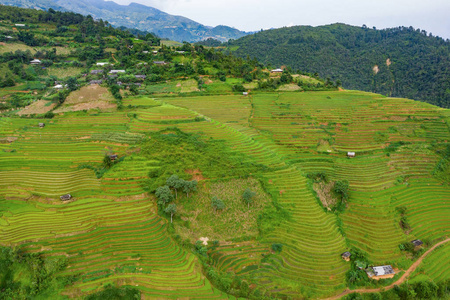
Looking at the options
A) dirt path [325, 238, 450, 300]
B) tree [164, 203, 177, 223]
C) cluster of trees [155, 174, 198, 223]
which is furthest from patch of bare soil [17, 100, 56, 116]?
dirt path [325, 238, 450, 300]

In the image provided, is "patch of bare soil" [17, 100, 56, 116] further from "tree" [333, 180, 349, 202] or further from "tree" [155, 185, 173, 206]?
"tree" [333, 180, 349, 202]

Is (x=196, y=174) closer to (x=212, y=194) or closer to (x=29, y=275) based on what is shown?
(x=212, y=194)

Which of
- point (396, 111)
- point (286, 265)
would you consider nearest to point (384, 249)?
point (286, 265)

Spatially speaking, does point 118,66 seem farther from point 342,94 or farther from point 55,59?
point 342,94

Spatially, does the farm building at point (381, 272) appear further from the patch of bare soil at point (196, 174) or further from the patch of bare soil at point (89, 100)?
the patch of bare soil at point (89, 100)

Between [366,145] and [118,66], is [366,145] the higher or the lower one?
the lower one
